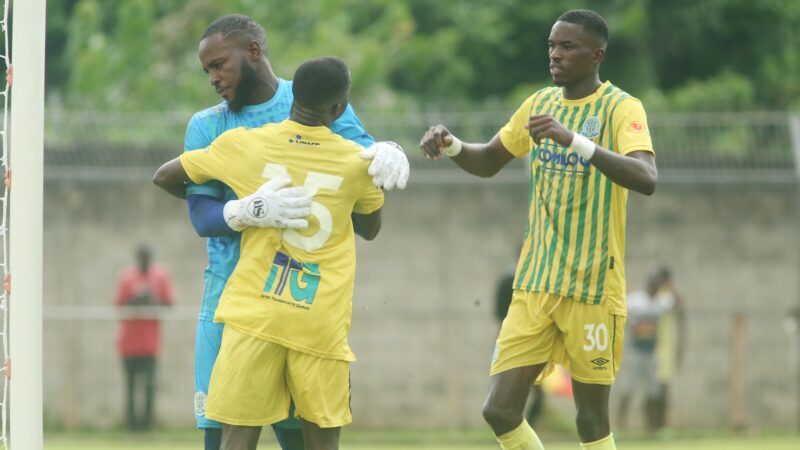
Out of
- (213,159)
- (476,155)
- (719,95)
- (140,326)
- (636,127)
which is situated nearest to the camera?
(213,159)

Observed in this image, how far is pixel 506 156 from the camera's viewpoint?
732 cm

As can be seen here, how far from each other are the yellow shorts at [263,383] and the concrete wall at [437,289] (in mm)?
10543

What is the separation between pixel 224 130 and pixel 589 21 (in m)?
1.87

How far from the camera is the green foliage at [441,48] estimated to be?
2092 centimetres

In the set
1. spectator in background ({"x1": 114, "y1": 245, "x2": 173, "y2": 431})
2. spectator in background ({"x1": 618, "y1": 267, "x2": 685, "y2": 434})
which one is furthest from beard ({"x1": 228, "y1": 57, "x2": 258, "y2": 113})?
spectator in background ({"x1": 618, "y1": 267, "x2": 685, "y2": 434})

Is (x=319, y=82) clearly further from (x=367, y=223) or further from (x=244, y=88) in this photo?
(x=367, y=223)

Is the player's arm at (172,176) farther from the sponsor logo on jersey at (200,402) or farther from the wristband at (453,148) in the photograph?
the wristband at (453,148)

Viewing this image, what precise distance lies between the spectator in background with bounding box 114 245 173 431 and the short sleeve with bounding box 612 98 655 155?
1001cm

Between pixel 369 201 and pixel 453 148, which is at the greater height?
pixel 453 148

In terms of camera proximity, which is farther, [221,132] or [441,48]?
[441,48]

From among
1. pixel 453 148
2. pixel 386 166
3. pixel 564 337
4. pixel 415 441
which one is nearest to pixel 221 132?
pixel 386 166

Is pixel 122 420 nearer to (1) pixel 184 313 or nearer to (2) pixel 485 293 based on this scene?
(1) pixel 184 313

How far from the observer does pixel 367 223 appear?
6293 mm

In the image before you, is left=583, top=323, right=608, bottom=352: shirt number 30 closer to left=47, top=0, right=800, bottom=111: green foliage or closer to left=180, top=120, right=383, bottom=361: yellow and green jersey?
left=180, top=120, right=383, bottom=361: yellow and green jersey
